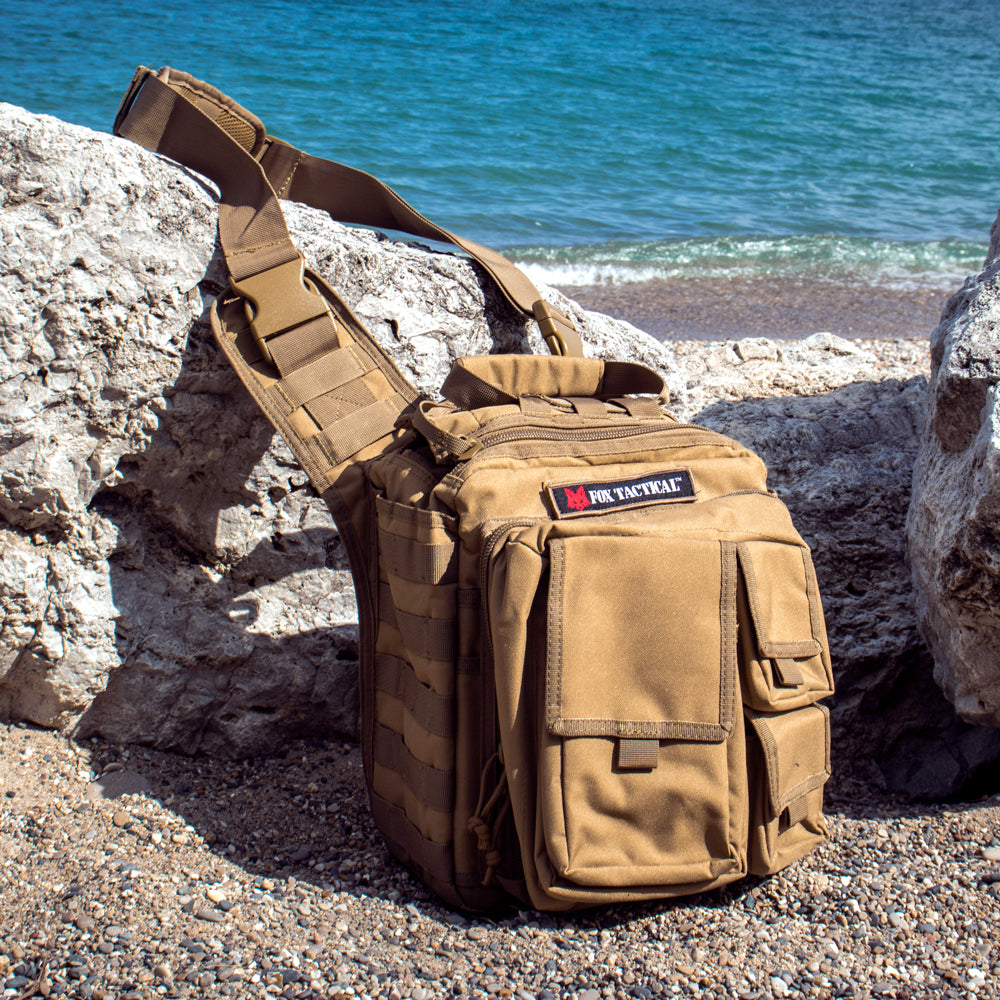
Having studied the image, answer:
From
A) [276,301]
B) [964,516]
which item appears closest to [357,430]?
[276,301]

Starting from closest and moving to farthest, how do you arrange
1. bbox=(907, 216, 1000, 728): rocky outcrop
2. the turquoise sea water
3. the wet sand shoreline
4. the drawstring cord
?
the drawstring cord < bbox=(907, 216, 1000, 728): rocky outcrop < the wet sand shoreline < the turquoise sea water

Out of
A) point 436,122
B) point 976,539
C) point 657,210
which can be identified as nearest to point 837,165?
point 657,210

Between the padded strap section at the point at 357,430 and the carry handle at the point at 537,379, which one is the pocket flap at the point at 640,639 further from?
the padded strap section at the point at 357,430

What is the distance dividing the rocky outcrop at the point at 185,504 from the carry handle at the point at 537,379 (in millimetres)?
433

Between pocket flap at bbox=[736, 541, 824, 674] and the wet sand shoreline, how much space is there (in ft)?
18.0

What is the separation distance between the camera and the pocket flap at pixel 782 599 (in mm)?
1769

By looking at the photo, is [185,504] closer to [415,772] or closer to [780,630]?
[415,772]

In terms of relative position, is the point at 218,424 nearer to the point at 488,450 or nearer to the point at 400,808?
the point at 488,450

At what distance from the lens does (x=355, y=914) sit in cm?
180

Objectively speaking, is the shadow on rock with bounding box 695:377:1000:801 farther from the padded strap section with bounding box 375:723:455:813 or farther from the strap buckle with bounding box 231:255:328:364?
the strap buckle with bounding box 231:255:328:364

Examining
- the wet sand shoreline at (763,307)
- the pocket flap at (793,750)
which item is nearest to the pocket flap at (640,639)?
the pocket flap at (793,750)

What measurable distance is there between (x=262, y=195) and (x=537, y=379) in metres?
0.83

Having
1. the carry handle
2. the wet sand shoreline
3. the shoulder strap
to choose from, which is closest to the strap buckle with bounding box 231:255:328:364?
the shoulder strap

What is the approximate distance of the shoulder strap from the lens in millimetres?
2203
